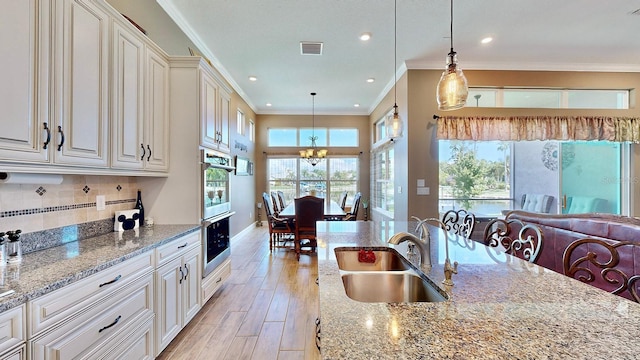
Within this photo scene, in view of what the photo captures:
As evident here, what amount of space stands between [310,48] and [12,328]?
12.6 feet

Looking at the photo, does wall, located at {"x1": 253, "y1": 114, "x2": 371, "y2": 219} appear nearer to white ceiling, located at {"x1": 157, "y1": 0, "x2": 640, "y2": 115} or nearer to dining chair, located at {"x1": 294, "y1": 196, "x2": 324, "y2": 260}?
white ceiling, located at {"x1": 157, "y1": 0, "x2": 640, "y2": 115}

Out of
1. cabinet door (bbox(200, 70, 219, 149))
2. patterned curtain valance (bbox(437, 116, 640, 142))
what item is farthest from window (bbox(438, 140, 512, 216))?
cabinet door (bbox(200, 70, 219, 149))

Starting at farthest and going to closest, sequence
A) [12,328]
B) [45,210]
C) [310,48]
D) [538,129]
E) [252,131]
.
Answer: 1. [252,131]
2. [538,129]
3. [310,48]
4. [45,210]
5. [12,328]

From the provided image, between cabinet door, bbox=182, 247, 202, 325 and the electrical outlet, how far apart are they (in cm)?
72

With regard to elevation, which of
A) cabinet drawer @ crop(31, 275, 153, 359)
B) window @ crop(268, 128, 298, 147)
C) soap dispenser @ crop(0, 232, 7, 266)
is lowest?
cabinet drawer @ crop(31, 275, 153, 359)

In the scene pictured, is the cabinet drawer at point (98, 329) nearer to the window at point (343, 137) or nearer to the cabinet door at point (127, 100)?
the cabinet door at point (127, 100)

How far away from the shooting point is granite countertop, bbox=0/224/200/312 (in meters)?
1.07

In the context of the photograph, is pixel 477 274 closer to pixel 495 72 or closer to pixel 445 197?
pixel 445 197

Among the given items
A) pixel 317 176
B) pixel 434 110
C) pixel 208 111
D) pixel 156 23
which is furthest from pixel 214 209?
→ pixel 317 176

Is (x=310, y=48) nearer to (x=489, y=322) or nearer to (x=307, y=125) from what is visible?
(x=307, y=125)

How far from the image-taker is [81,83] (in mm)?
1556

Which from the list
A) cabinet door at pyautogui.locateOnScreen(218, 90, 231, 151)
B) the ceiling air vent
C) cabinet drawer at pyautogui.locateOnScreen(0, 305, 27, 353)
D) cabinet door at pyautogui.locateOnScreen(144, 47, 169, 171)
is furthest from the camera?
the ceiling air vent

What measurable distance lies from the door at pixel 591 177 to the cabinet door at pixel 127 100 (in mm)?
6110

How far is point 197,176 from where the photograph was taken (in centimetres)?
251
